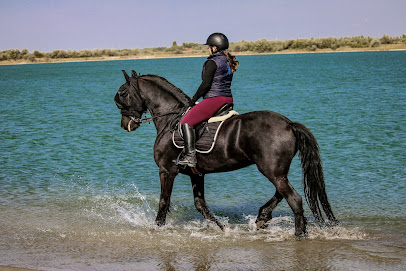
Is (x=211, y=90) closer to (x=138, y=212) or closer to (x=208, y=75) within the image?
(x=208, y=75)

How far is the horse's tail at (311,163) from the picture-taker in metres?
7.55

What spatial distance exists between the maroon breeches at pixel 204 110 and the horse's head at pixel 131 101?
111 centimetres

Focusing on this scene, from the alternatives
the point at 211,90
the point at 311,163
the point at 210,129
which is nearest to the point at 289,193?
the point at 311,163

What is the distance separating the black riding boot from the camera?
8.00 meters

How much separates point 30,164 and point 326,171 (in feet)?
26.7

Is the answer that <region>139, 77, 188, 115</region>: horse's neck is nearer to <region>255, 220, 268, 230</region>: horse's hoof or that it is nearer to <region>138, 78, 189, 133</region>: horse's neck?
<region>138, 78, 189, 133</region>: horse's neck

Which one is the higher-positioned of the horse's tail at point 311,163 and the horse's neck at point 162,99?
the horse's neck at point 162,99

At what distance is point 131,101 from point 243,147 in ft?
6.99

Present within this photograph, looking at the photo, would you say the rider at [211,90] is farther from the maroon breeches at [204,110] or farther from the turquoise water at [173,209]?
the turquoise water at [173,209]

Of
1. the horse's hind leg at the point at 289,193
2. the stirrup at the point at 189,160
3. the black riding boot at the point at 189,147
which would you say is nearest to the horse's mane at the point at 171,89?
the black riding boot at the point at 189,147

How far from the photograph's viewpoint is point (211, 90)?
26.2 feet

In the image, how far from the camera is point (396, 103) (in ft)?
95.9

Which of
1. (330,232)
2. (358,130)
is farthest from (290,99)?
(330,232)

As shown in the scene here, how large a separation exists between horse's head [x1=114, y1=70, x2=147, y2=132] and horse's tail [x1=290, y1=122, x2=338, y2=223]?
261 cm
